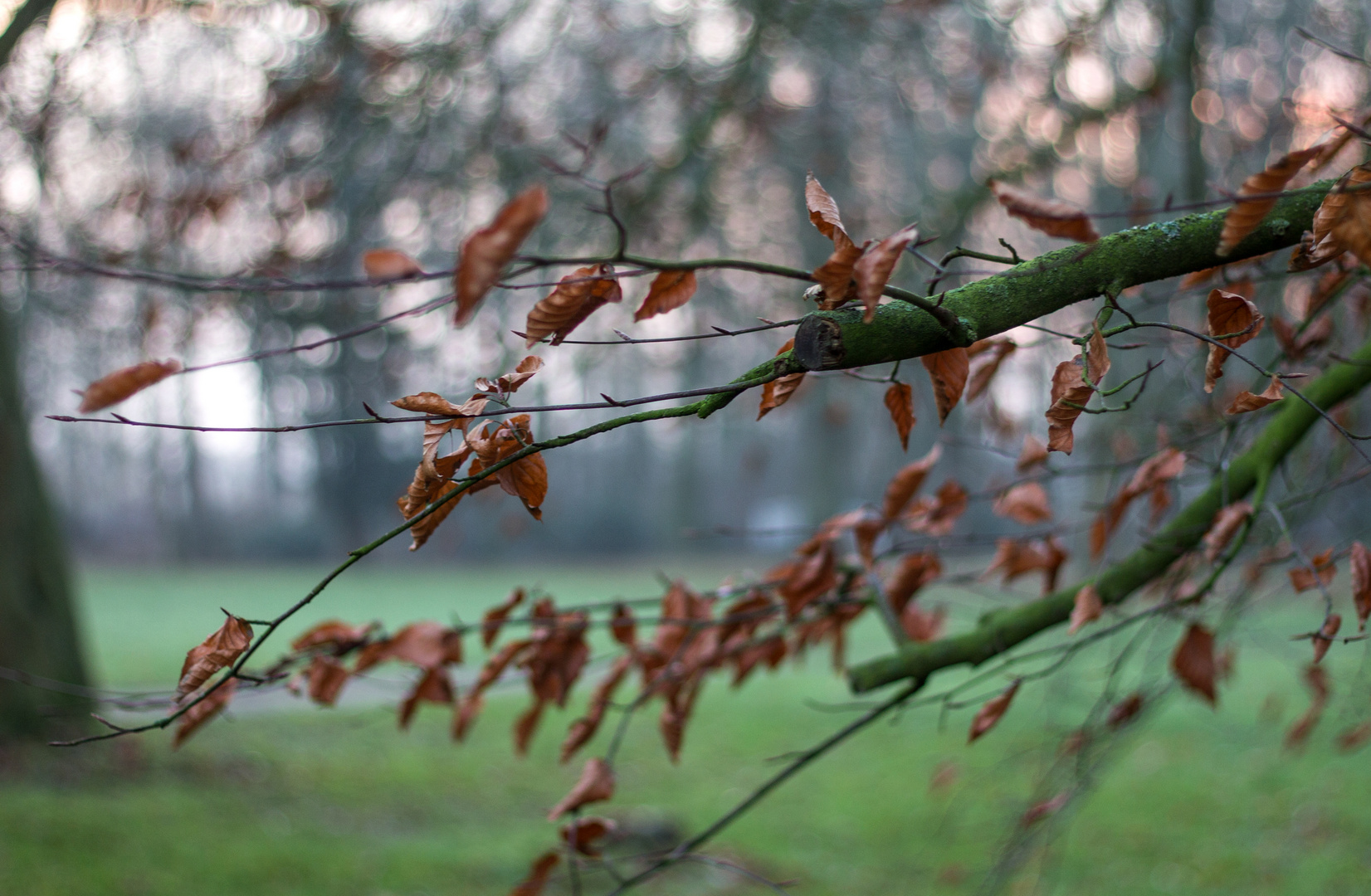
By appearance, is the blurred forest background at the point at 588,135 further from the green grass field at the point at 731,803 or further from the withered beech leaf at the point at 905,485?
the green grass field at the point at 731,803

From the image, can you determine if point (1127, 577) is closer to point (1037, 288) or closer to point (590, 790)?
point (1037, 288)

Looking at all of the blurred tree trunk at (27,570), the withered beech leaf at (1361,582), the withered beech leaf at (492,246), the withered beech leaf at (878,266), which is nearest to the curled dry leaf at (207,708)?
the withered beech leaf at (492,246)

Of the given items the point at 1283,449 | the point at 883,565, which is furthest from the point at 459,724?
the point at 1283,449

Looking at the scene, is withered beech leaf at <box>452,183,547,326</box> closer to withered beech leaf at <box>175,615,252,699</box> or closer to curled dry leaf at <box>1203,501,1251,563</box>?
withered beech leaf at <box>175,615,252,699</box>

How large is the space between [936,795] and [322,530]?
22.4 meters

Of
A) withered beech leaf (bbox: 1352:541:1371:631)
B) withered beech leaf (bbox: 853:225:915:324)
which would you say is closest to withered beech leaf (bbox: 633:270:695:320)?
withered beech leaf (bbox: 853:225:915:324)

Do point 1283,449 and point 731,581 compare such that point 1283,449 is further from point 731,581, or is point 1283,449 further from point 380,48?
point 380,48

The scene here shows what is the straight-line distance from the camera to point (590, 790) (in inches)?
62.9

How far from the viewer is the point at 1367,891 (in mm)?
3998

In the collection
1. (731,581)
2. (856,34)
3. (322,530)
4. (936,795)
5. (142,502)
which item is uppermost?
(142,502)

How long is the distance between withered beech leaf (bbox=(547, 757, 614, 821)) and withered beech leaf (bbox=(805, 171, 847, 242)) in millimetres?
994

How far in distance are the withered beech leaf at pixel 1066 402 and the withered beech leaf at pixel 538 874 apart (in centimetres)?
108

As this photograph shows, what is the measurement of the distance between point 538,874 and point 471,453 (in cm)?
91

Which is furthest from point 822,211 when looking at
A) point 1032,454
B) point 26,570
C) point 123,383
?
point 26,570
